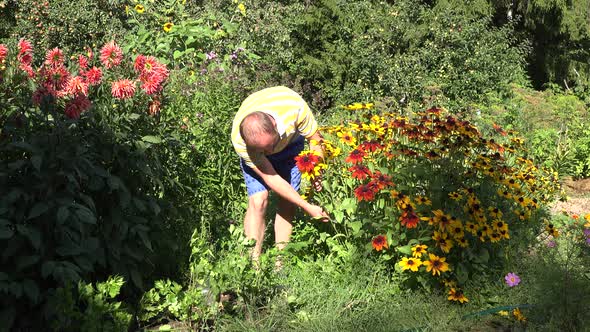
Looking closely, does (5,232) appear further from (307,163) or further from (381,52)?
(381,52)

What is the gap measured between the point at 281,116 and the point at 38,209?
1467mm

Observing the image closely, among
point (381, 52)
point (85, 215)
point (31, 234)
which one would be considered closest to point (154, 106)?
point (85, 215)

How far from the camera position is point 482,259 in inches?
139

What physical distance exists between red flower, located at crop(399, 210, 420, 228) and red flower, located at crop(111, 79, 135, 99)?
1.46 m

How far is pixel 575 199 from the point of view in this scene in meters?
6.07

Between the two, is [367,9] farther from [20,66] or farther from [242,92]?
[20,66]

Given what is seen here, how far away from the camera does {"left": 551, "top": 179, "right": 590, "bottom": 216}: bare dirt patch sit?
560 cm

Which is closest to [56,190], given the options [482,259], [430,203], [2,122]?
[2,122]

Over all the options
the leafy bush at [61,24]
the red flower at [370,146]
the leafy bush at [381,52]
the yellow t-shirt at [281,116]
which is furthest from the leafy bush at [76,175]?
the leafy bush at [61,24]

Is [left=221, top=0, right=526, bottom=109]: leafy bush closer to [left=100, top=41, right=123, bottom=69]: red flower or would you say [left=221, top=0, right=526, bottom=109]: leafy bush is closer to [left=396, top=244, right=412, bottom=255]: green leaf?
[left=100, top=41, right=123, bottom=69]: red flower

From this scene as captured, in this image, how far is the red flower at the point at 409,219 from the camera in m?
3.34

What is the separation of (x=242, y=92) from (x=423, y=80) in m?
3.28

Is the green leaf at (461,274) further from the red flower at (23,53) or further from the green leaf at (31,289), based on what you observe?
the red flower at (23,53)

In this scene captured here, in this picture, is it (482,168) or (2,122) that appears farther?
(482,168)
